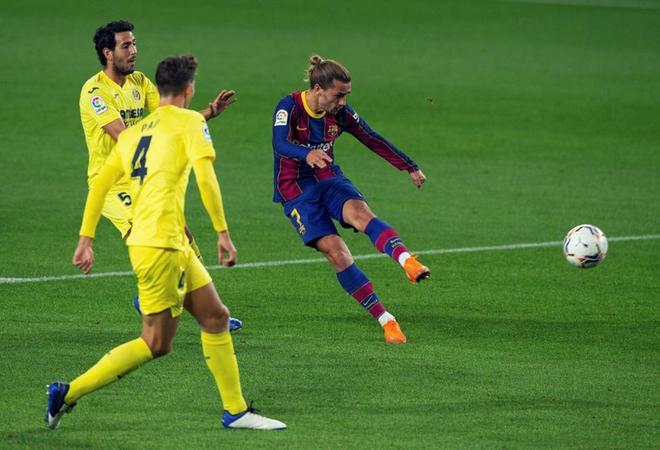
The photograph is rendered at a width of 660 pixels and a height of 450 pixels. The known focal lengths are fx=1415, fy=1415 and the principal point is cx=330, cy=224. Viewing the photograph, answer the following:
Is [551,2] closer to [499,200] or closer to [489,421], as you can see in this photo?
[499,200]

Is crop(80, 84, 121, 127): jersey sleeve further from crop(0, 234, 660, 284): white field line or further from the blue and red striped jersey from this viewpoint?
crop(0, 234, 660, 284): white field line

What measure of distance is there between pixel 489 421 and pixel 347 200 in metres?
2.86

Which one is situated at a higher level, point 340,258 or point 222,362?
point 340,258

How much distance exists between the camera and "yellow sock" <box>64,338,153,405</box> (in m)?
7.86

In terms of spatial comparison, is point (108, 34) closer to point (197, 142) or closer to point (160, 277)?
point (197, 142)

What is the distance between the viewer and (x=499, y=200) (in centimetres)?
1731

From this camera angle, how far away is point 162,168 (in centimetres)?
779

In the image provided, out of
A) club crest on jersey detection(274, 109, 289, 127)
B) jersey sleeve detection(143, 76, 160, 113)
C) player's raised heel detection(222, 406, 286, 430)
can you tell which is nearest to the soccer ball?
club crest on jersey detection(274, 109, 289, 127)

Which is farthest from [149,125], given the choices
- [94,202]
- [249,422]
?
[249,422]

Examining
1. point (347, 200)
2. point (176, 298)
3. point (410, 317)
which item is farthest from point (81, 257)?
point (410, 317)

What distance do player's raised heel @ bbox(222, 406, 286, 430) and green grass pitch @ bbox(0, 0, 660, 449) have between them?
7cm

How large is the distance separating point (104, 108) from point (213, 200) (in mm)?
3300

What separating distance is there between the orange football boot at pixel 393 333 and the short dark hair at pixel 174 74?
326 cm

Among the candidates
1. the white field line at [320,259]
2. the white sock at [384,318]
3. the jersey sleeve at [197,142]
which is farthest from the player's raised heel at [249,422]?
the white field line at [320,259]
